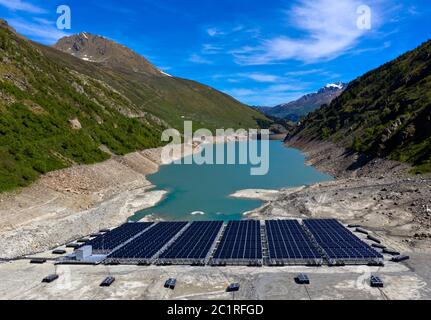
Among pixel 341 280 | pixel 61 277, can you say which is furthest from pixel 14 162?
pixel 341 280

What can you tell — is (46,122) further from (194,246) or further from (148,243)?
(194,246)

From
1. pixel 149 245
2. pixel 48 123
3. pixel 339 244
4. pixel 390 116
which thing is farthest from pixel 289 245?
pixel 390 116

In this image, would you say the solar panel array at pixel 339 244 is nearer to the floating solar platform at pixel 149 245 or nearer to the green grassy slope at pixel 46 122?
the floating solar platform at pixel 149 245

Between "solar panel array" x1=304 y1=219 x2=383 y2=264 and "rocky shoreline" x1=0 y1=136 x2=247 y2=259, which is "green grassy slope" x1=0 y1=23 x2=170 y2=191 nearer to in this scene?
"rocky shoreline" x1=0 y1=136 x2=247 y2=259

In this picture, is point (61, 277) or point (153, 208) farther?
point (153, 208)

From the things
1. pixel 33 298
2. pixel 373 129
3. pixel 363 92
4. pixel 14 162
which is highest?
pixel 363 92

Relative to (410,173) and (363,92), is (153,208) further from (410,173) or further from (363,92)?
(363,92)

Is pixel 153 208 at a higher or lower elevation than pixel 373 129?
lower
